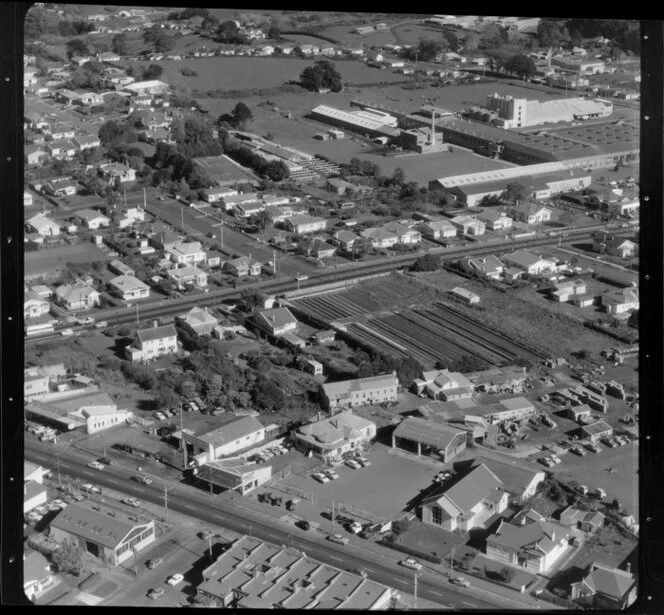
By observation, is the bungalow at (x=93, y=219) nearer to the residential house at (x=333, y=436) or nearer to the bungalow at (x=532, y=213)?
the bungalow at (x=532, y=213)

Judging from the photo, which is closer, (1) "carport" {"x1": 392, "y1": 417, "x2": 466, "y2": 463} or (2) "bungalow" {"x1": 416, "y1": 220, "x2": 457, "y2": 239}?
(1) "carport" {"x1": 392, "y1": 417, "x2": 466, "y2": 463}

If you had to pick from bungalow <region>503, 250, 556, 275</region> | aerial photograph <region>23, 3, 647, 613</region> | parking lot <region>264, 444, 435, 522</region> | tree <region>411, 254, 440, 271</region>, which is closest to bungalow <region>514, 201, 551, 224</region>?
aerial photograph <region>23, 3, 647, 613</region>

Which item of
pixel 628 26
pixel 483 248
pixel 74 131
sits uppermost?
pixel 628 26

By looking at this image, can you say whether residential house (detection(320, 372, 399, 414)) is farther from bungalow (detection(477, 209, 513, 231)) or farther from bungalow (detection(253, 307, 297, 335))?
bungalow (detection(477, 209, 513, 231))

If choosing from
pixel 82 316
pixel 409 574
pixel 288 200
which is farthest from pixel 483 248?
pixel 409 574

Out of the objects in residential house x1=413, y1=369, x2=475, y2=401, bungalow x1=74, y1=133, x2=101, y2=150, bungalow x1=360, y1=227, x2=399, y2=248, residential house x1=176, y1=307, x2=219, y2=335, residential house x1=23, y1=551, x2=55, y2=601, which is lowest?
residential house x1=413, y1=369, x2=475, y2=401

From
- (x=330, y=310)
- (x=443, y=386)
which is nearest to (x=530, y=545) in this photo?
(x=443, y=386)

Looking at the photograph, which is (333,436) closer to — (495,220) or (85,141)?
(495,220)

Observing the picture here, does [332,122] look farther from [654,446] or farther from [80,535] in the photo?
[654,446]
